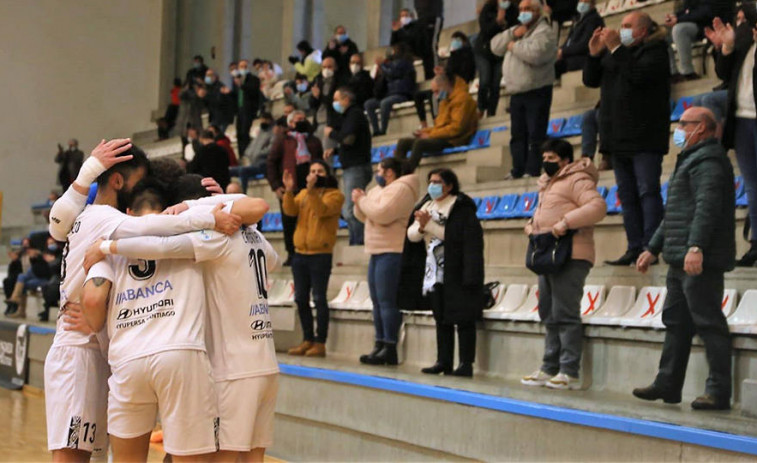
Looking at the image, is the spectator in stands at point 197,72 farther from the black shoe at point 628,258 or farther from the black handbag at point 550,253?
the black handbag at point 550,253

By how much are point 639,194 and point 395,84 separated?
5.80m

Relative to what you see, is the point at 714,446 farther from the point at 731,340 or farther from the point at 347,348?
the point at 347,348

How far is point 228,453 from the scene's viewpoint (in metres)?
3.52

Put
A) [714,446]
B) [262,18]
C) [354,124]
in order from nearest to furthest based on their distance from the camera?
[714,446], [354,124], [262,18]

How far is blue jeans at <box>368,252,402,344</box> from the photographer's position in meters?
7.12

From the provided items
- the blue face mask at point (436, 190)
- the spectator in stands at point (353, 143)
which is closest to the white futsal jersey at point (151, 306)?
the blue face mask at point (436, 190)

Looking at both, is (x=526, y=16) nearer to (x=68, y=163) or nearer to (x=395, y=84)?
(x=395, y=84)

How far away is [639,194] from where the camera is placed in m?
6.37

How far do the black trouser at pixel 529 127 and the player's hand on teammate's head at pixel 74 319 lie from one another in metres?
5.12

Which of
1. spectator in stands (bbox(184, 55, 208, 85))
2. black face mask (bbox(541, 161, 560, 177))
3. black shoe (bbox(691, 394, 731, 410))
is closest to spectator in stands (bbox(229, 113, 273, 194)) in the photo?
spectator in stands (bbox(184, 55, 208, 85))

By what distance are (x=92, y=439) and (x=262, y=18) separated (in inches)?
697

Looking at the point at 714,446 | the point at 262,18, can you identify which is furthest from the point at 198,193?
the point at 262,18

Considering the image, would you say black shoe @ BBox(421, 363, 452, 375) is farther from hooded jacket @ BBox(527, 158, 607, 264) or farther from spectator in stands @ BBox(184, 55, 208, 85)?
spectator in stands @ BBox(184, 55, 208, 85)

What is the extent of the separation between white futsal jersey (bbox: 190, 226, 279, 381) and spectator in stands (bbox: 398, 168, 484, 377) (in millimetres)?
2848
